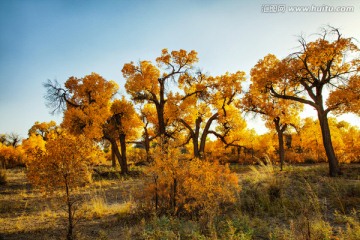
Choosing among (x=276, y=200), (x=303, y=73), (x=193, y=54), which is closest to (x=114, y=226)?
(x=276, y=200)

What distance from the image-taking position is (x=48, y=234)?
22.1 ft

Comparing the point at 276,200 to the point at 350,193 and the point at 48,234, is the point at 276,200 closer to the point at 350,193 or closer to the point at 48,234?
the point at 350,193

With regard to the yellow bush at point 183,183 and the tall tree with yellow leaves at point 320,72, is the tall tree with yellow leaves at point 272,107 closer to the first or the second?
the tall tree with yellow leaves at point 320,72

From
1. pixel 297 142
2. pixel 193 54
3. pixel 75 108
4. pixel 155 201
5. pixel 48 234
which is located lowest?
pixel 48 234

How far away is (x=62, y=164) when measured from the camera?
20.5 ft

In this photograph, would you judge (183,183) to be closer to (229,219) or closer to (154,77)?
(229,219)

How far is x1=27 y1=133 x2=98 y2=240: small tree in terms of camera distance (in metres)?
6.12

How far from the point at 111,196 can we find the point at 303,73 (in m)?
11.9

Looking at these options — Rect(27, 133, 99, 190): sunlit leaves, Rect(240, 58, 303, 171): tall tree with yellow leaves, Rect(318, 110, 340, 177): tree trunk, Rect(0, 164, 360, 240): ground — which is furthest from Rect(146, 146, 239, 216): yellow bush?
Rect(240, 58, 303, 171): tall tree with yellow leaves

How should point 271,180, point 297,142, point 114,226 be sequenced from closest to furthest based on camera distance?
1. point 114,226
2. point 271,180
3. point 297,142

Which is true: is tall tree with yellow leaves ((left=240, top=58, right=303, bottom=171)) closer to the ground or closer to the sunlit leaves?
the ground

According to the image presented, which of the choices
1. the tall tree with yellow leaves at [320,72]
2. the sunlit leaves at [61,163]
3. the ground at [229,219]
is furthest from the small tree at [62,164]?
the tall tree with yellow leaves at [320,72]

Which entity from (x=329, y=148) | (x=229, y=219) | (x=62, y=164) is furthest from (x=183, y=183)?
(x=329, y=148)

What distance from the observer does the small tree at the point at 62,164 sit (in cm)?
612
